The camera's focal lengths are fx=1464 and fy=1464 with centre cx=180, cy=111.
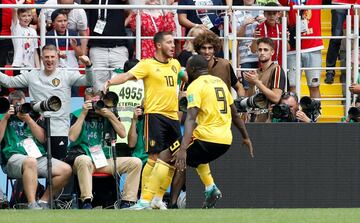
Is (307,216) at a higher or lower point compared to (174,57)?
lower

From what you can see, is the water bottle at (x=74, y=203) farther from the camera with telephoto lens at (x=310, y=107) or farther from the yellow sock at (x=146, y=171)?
the camera with telephoto lens at (x=310, y=107)

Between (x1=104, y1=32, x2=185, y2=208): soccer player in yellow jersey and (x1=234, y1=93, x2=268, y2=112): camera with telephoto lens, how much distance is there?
3.71ft

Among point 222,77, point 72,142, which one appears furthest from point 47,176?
point 222,77

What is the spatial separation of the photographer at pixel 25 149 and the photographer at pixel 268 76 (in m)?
2.83

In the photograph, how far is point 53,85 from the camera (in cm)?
1986

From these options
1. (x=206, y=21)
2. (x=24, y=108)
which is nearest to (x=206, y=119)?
(x=24, y=108)

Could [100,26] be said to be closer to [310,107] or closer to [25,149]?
[25,149]

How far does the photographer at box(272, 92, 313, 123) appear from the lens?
20141 millimetres

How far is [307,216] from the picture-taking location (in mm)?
15992

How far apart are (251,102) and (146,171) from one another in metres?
1.96

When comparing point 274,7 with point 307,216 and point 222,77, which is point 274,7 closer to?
point 222,77

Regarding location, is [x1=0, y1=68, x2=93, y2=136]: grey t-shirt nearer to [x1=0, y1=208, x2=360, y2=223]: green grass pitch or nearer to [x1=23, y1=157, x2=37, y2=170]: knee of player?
[x1=23, y1=157, x2=37, y2=170]: knee of player

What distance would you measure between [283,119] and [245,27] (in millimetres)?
1507

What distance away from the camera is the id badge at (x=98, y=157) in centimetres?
1969
